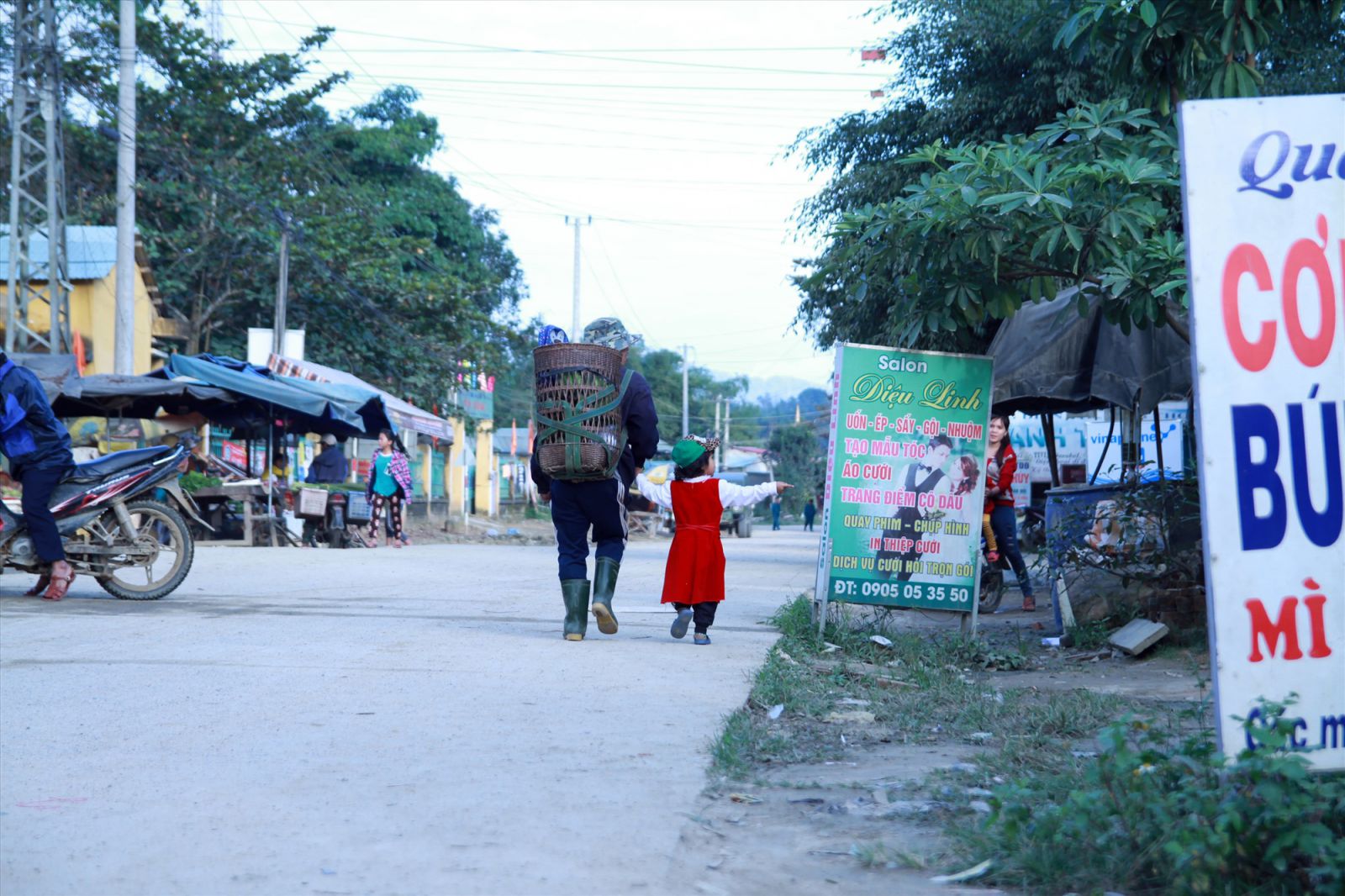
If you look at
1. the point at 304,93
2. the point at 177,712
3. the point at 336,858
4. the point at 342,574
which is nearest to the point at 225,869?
the point at 336,858

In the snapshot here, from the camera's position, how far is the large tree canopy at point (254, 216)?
93.9 ft

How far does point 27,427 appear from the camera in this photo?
9.51 m

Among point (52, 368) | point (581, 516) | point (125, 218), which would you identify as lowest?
point (581, 516)

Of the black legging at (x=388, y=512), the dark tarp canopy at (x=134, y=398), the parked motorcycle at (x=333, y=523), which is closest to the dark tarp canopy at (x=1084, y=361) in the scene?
the dark tarp canopy at (x=134, y=398)

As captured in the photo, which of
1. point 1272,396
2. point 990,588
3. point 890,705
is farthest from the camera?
point 990,588

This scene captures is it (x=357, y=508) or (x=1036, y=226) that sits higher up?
(x=1036, y=226)

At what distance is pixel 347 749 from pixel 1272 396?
326cm

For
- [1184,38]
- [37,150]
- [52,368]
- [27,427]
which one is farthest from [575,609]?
[37,150]

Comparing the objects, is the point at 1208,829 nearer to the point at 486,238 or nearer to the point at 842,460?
the point at 842,460

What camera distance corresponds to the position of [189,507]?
430 inches

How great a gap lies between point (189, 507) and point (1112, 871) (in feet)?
29.9

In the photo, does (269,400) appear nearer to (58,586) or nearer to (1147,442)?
(58,586)

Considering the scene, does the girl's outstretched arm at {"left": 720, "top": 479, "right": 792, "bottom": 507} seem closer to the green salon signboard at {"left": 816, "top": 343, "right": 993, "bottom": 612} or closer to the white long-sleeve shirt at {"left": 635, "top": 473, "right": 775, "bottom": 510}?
the white long-sleeve shirt at {"left": 635, "top": 473, "right": 775, "bottom": 510}

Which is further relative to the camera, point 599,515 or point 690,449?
point 690,449
